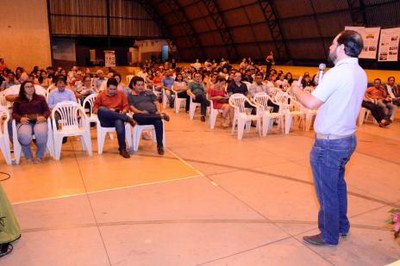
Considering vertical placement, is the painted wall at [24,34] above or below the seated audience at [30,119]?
above

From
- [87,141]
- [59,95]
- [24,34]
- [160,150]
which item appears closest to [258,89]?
[160,150]

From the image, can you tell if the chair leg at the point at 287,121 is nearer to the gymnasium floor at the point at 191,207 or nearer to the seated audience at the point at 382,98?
the gymnasium floor at the point at 191,207

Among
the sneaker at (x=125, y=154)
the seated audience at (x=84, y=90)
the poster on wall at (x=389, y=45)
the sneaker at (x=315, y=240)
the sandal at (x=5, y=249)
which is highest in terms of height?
the poster on wall at (x=389, y=45)

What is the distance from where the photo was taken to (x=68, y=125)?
5355 mm

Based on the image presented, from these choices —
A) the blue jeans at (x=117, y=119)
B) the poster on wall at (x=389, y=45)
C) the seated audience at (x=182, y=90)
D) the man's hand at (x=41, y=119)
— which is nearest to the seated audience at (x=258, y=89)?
the seated audience at (x=182, y=90)

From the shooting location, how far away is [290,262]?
2447mm

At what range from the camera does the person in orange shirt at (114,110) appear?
16.6ft

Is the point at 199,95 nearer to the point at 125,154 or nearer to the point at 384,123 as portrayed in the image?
Result: the point at 125,154

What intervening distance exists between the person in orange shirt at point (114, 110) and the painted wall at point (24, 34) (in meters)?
14.5

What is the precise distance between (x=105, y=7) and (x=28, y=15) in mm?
6496

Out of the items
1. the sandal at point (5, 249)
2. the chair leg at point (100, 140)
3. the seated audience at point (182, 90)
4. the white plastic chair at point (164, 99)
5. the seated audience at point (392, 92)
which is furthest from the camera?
the white plastic chair at point (164, 99)

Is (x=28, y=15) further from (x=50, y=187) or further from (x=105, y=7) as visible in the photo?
(x=50, y=187)

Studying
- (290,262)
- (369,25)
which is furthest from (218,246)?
(369,25)

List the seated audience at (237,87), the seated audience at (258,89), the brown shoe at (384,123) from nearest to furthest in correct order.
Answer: the seated audience at (237,87) → the seated audience at (258,89) → the brown shoe at (384,123)
